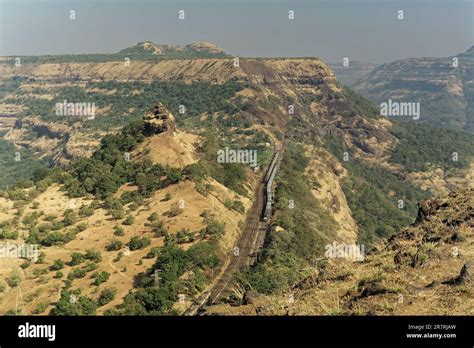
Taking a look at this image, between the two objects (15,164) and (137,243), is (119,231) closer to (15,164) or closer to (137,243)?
(137,243)

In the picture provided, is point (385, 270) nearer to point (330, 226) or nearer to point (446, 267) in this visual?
point (446, 267)

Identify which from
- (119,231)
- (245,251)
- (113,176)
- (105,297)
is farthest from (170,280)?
(113,176)

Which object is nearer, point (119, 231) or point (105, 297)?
point (105, 297)

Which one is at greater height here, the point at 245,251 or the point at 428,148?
the point at 245,251

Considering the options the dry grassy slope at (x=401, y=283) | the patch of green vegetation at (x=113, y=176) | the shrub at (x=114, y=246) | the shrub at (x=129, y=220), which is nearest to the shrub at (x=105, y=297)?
the shrub at (x=114, y=246)

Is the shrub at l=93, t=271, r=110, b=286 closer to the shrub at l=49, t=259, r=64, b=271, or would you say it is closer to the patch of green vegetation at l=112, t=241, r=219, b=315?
the patch of green vegetation at l=112, t=241, r=219, b=315
